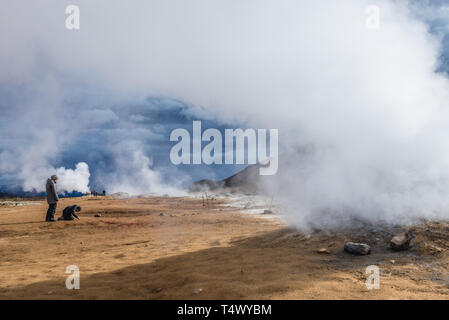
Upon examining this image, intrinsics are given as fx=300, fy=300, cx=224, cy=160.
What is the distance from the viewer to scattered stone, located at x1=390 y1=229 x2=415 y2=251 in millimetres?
6676

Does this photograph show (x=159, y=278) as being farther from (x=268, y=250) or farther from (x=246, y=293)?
Answer: (x=268, y=250)

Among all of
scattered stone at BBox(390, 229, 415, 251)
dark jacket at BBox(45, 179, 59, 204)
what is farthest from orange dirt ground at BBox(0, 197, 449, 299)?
dark jacket at BBox(45, 179, 59, 204)

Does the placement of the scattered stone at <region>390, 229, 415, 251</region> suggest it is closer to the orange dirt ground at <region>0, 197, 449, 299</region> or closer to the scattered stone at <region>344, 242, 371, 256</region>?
the orange dirt ground at <region>0, 197, 449, 299</region>

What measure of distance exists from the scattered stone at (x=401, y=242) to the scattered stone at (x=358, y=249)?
1.81 feet

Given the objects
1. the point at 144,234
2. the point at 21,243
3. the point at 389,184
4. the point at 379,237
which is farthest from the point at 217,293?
the point at 21,243

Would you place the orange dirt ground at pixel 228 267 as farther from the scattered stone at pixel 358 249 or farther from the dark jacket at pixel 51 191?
the dark jacket at pixel 51 191

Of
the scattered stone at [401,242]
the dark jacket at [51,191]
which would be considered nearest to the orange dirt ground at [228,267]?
the scattered stone at [401,242]

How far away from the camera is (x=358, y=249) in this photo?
6.71 metres

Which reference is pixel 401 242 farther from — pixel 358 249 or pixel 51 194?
pixel 51 194

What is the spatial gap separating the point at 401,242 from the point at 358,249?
3.17 ft

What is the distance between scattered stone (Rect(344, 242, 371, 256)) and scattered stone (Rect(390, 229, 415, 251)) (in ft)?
1.81

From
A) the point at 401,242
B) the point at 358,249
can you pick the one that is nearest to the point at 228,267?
the point at 358,249
